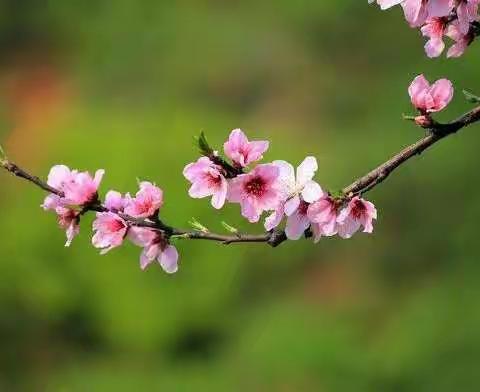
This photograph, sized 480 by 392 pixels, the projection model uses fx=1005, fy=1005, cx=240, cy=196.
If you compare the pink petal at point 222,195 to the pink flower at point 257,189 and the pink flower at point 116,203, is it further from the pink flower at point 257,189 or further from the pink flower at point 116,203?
the pink flower at point 116,203

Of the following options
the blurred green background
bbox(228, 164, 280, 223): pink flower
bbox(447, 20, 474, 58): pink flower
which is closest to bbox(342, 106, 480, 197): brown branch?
bbox(228, 164, 280, 223): pink flower

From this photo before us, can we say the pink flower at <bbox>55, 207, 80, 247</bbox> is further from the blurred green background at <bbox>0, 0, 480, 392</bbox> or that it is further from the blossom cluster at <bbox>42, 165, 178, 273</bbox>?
the blurred green background at <bbox>0, 0, 480, 392</bbox>

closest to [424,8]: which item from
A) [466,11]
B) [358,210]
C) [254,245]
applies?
[466,11]

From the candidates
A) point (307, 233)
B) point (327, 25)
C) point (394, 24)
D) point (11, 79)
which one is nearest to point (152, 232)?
point (307, 233)

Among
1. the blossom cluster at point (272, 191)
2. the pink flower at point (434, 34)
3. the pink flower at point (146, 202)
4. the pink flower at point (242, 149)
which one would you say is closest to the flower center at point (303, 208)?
the blossom cluster at point (272, 191)

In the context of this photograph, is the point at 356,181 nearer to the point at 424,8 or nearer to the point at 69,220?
the point at 424,8
